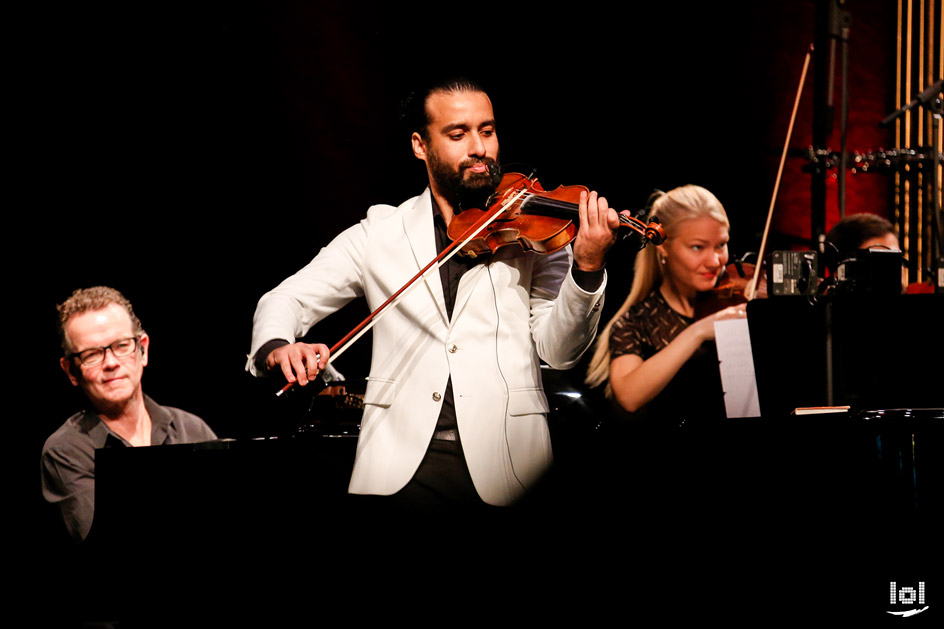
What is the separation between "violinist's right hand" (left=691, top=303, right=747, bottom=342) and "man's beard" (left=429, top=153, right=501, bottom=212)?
912 mm

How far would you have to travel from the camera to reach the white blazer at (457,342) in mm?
1780

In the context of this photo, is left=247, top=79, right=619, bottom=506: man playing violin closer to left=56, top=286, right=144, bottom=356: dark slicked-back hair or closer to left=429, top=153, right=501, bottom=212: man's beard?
left=429, top=153, right=501, bottom=212: man's beard

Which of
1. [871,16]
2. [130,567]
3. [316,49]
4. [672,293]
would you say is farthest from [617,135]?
[130,567]

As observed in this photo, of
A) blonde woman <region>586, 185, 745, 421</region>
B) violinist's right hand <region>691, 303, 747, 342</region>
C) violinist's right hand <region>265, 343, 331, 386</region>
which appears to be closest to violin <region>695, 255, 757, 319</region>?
blonde woman <region>586, 185, 745, 421</region>

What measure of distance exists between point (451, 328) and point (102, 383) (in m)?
1.20

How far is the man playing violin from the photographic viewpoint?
1769mm

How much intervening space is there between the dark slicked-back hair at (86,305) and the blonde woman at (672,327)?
1419 millimetres

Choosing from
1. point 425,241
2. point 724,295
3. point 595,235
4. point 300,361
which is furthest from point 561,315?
point 724,295

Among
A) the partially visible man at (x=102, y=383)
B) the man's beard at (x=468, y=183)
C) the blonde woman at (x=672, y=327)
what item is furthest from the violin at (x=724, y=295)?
the partially visible man at (x=102, y=383)

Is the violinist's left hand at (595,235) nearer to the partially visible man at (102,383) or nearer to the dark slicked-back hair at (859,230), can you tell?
the partially visible man at (102,383)

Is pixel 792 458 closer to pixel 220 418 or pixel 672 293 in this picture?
pixel 672 293

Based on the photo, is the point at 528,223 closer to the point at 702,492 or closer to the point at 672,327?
the point at 702,492

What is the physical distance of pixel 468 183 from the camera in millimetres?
2000

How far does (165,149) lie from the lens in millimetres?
3184
